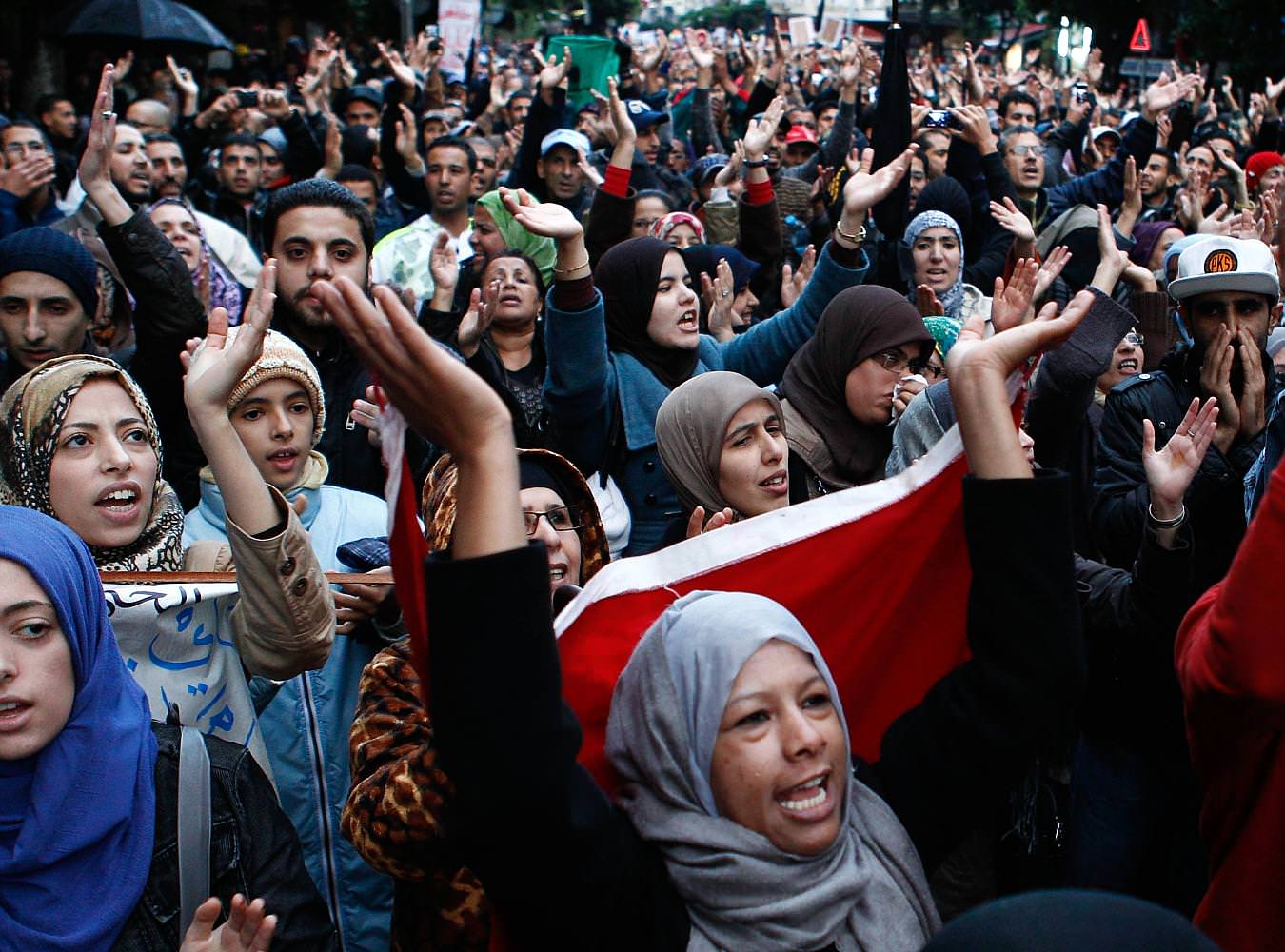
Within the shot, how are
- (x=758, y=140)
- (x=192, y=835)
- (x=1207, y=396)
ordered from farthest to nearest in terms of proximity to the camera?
(x=758, y=140) < (x=1207, y=396) < (x=192, y=835)

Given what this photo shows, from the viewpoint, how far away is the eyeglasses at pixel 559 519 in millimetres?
2865

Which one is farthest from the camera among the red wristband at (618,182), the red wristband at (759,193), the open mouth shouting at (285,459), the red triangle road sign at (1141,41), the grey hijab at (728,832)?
the red triangle road sign at (1141,41)

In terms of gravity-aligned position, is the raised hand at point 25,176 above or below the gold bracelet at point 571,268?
above

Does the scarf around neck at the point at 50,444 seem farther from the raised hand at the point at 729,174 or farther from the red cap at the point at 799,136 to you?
the red cap at the point at 799,136

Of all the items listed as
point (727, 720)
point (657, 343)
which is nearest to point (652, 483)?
point (657, 343)

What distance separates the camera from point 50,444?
278 cm

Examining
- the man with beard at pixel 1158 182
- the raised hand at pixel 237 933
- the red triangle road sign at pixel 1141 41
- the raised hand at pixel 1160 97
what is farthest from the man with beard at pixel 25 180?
the red triangle road sign at pixel 1141 41

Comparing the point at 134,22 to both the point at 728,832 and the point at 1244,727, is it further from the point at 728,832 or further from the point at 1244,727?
the point at 1244,727

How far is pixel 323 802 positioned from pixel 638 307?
193 centimetres

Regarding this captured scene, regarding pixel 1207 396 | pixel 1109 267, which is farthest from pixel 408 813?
pixel 1109 267

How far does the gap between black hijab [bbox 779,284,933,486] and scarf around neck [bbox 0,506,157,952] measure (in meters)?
2.16

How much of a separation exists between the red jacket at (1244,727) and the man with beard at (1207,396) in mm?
1353

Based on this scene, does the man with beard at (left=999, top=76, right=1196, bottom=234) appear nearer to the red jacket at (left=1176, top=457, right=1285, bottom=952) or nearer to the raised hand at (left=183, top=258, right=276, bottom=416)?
the raised hand at (left=183, top=258, right=276, bottom=416)

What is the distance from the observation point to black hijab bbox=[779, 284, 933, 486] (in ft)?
12.4
